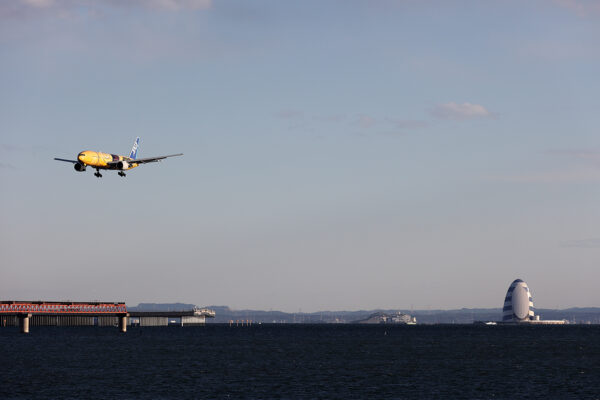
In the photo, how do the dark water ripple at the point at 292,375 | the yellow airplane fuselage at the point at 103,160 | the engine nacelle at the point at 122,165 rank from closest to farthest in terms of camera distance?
the dark water ripple at the point at 292,375 < the yellow airplane fuselage at the point at 103,160 < the engine nacelle at the point at 122,165

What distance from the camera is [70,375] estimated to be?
96.0 metres

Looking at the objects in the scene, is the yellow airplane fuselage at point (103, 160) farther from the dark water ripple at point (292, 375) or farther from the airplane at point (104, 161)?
the dark water ripple at point (292, 375)

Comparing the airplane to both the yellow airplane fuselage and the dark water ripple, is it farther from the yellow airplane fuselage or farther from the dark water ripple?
the dark water ripple

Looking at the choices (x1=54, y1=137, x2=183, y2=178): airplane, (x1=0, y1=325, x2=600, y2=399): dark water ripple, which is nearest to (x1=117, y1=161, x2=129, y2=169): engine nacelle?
(x1=54, y1=137, x2=183, y2=178): airplane

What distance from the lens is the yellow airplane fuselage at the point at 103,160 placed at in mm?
96769

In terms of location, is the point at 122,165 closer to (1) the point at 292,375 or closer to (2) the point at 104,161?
(2) the point at 104,161

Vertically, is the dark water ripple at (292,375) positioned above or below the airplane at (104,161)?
below

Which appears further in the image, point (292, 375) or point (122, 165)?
point (122, 165)

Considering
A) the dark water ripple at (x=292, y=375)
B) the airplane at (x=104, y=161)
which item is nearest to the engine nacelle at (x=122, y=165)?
Result: the airplane at (x=104, y=161)

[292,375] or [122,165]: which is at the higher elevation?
[122,165]

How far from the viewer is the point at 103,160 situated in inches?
3964

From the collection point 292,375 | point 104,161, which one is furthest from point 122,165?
point 292,375

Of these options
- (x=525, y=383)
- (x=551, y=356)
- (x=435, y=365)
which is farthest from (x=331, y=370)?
(x=551, y=356)

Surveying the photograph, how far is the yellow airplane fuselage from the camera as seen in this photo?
317ft
